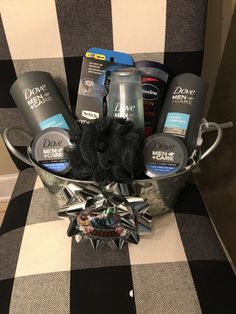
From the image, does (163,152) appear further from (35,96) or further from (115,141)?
(35,96)

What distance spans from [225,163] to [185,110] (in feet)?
1.21

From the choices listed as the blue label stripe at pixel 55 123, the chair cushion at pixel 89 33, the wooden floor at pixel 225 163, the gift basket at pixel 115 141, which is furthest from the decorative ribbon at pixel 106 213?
the wooden floor at pixel 225 163

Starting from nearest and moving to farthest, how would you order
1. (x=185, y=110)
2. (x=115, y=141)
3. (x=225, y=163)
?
(x=115, y=141) → (x=185, y=110) → (x=225, y=163)

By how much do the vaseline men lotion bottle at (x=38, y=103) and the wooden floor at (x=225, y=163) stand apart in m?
0.42

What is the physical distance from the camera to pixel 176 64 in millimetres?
608

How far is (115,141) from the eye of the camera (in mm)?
430

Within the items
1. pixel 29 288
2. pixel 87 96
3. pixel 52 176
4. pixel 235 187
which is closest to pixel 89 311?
pixel 29 288

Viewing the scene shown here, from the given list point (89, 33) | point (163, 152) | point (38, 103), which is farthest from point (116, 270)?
point (89, 33)

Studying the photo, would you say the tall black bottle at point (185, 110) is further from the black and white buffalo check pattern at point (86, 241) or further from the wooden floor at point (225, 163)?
the wooden floor at point (225, 163)

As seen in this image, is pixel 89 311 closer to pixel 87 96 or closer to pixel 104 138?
pixel 104 138

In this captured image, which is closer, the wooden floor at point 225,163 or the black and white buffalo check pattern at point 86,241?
the black and white buffalo check pattern at point 86,241

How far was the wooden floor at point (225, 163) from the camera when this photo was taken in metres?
0.74

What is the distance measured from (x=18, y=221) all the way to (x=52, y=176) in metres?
0.17

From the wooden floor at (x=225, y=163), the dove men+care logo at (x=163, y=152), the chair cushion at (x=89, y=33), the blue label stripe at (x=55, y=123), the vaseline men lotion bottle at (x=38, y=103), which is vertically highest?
the chair cushion at (x=89, y=33)
